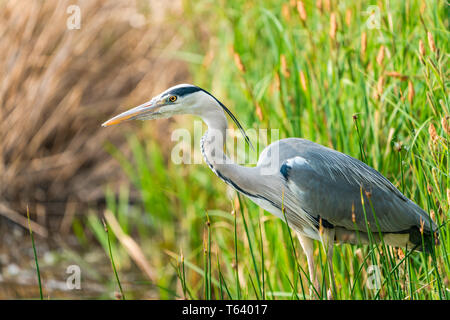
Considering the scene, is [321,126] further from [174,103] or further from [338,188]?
[174,103]

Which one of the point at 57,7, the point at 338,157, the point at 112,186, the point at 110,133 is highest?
the point at 57,7

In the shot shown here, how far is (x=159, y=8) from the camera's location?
491cm

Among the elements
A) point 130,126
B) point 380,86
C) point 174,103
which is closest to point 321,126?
point 380,86

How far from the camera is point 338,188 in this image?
2451 millimetres

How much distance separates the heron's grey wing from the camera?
2.39 meters

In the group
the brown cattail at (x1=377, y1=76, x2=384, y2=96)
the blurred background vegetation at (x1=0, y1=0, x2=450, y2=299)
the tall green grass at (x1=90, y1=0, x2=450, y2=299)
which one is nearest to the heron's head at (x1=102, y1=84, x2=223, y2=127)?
the tall green grass at (x1=90, y1=0, x2=450, y2=299)

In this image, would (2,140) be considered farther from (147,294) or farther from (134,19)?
(147,294)

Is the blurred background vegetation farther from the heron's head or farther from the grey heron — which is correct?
the heron's head

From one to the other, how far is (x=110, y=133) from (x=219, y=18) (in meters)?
1.38

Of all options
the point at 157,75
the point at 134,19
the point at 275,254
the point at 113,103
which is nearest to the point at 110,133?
the point at 113,103

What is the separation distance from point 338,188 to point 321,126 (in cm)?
61

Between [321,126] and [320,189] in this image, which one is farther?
[321,126]

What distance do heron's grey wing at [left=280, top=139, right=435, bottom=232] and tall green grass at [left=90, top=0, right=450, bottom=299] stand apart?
10 centimetres

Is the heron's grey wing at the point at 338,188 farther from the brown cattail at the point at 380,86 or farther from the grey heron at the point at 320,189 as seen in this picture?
the brown cattail at the point at 380,86
